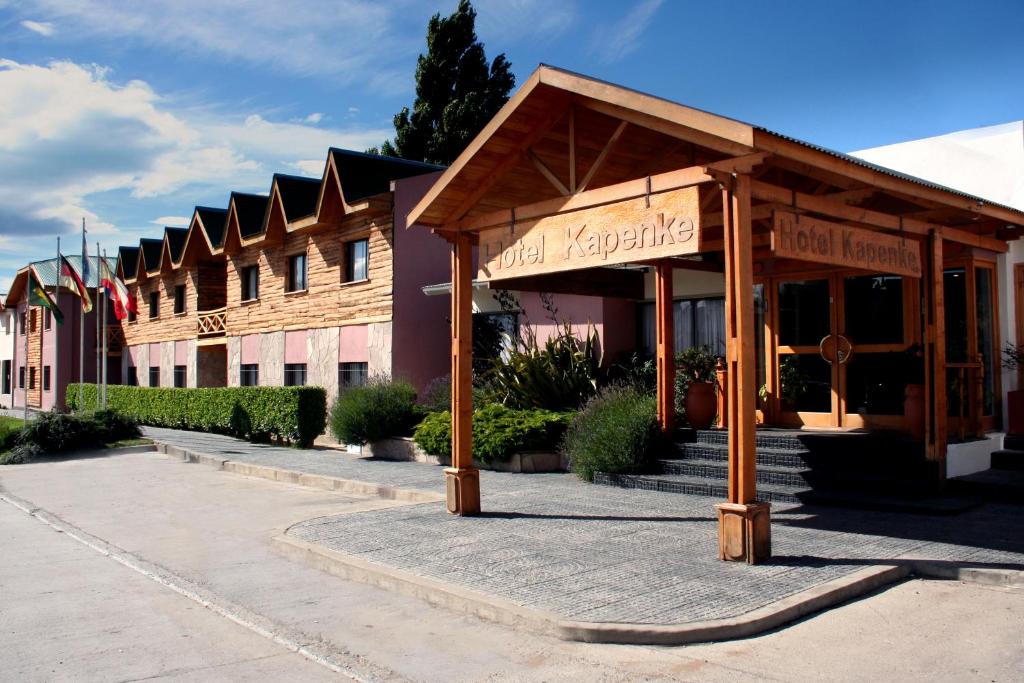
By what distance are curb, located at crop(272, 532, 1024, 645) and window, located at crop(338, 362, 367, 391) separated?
1324 centimetres

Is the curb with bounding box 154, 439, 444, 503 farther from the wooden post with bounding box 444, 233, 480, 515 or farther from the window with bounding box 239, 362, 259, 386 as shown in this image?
the window with bounding box 239, 362, 259, 386

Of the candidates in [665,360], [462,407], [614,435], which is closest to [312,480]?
[462,407]

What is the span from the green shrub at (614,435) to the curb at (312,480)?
2.14m

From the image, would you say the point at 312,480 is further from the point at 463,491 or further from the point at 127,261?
the point at 127,261

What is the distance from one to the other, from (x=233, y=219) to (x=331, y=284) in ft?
20.7

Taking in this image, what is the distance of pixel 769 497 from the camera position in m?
9.87

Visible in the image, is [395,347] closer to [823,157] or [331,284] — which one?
[331,284]

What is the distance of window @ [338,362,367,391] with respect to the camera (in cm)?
2078

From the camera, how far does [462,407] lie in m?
9.66

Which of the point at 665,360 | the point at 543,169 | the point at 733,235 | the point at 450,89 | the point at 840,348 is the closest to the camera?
the point at 733,235

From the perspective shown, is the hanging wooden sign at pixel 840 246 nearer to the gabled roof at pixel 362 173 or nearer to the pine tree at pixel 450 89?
the gabled roof at pixel 362 173

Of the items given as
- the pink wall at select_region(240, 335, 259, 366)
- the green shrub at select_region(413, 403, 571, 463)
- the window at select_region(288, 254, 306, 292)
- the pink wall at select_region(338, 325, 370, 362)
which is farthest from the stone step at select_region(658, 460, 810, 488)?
the pink wall at select_region(240, 335, 259, 366)

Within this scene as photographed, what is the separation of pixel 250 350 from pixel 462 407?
17.9m

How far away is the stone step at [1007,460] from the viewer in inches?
405
